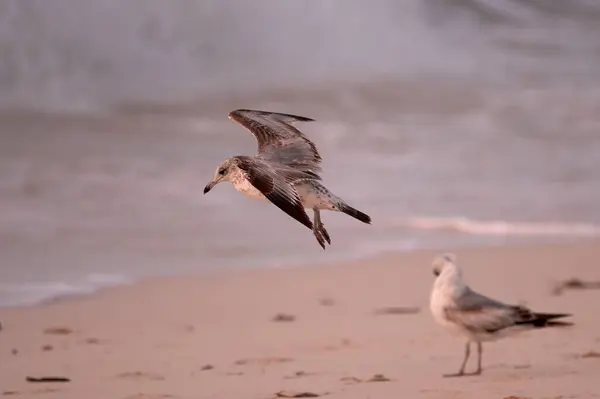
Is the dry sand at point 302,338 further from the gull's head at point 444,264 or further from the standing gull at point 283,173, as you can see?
the standing gull at point 283,173

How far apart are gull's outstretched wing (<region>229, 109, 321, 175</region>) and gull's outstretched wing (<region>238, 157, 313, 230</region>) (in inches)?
13.1

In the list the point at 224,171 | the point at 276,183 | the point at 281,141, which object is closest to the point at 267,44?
the point at 281,141

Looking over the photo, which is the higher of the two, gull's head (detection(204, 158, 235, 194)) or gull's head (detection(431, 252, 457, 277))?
gull's head (detection(204, 158, 235, 194))

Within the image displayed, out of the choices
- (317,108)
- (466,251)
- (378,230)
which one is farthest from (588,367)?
(317,108)

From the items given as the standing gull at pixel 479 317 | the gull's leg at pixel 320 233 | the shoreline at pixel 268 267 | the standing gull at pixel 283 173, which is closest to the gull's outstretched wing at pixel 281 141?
the standing gull at pixel 283 173

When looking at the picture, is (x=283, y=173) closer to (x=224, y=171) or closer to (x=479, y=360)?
(x=224, y=171)

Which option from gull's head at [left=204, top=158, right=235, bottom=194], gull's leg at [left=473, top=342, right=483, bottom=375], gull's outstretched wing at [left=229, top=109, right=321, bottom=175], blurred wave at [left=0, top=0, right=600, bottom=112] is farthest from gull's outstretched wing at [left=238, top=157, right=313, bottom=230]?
blurred wave at [left=0, top=0, right=600, bottom=112]

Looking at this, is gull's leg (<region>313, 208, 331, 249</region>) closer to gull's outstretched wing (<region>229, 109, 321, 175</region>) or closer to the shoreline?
gull's outstretched wing (<region>229, 109, 321, 175</region>)

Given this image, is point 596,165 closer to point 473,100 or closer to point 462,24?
point 473,100

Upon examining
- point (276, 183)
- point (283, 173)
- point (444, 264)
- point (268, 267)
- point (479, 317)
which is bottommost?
point (479, 317)

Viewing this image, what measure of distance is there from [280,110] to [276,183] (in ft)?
32.7

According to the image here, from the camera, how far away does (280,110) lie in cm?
1578

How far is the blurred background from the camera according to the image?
383 inches

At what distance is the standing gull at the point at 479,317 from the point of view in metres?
6.11
